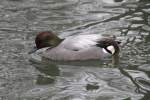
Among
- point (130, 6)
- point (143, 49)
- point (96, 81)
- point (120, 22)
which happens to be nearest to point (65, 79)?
point (96, 81)

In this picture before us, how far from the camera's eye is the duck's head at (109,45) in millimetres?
10506

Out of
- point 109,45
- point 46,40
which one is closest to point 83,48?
point 109,45

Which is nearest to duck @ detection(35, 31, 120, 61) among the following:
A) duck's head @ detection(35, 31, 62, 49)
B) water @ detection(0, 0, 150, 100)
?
duck's head @ detection(35, 31, 62, 49)

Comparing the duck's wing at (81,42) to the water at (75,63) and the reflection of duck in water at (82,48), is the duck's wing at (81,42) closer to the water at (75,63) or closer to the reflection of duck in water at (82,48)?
the reflection of duck in water at (82,48)

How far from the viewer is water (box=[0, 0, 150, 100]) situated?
9.02 m

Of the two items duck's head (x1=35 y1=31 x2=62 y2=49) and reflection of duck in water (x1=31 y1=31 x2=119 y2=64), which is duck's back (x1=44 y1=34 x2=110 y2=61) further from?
duck's head (x1=35 y1=31 x2=62 y2=49)

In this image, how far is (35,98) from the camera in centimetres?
875

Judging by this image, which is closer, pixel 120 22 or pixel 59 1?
pixel 120 22

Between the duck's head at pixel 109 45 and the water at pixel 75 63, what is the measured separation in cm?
18

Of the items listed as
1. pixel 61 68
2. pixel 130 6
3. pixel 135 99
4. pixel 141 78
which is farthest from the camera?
pixel 130 6

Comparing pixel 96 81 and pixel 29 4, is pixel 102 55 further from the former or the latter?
pixel 29 4

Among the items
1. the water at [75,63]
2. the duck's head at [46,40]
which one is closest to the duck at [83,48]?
the duck's head at [46,40]

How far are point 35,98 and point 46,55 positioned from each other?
6.87ft

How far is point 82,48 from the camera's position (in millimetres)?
10469
